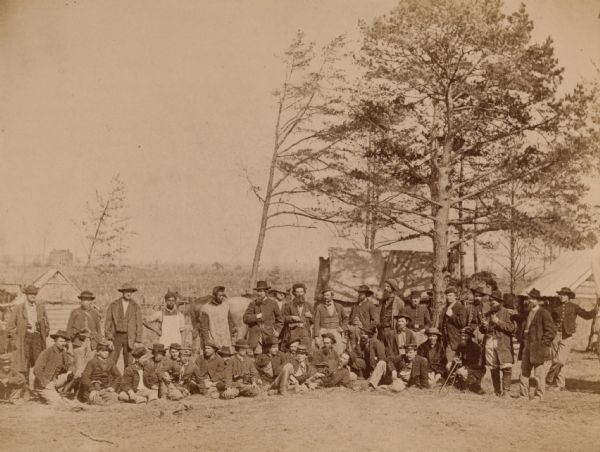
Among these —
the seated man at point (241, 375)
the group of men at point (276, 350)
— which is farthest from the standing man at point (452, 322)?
the seated man at point (241, 375)

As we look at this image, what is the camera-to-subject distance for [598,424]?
775cm

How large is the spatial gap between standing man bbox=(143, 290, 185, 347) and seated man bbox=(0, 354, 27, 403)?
1878mm

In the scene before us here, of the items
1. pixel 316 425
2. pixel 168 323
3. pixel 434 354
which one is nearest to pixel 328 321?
pixel 434 354

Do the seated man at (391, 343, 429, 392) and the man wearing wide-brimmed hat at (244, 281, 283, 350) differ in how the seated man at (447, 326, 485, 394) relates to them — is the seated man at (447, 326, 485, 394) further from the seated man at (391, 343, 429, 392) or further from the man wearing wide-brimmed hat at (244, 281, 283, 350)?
the man wearing wide-brimmed hat at (244, 281, 283, 350)

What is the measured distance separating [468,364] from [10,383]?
667 cm

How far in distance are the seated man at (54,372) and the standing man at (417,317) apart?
5541mm

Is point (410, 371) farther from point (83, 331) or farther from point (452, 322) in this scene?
point (83, 331)

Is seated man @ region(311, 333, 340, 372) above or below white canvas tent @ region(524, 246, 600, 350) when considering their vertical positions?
below

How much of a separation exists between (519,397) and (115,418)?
5.67 m

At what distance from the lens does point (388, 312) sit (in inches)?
422

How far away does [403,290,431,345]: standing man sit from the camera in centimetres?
1072

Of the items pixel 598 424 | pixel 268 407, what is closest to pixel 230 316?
pixel 268 407

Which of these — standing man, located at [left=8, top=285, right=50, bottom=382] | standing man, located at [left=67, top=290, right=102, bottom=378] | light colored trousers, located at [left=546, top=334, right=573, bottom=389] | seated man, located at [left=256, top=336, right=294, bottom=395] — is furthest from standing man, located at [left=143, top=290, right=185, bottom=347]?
light colored trousers, located at [left=546, top=334, right=573, bottom=389]

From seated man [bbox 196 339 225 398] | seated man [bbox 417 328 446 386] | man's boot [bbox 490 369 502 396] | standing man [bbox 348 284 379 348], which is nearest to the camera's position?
seated man [bbox 196 339 225 398]
